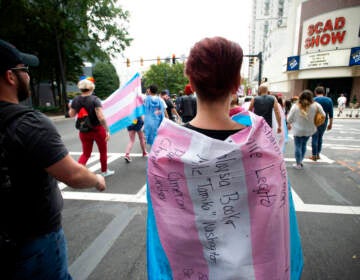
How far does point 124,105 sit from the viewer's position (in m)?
5.34

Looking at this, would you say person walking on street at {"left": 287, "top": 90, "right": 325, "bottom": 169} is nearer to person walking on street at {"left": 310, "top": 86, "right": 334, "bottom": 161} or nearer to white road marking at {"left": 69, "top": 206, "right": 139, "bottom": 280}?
person walking on street at {"left": 310, "top": 86, "right": 334, "bottom": 161}

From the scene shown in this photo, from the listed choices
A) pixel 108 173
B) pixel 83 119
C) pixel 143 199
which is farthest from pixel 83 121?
pixel 143 199

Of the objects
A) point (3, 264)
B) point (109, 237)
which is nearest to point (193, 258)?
point (3, 264)

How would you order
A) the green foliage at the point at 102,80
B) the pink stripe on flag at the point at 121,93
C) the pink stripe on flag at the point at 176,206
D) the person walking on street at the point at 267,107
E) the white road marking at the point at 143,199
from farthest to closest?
1. the green foliage at the point at 102,80
2. the person walking on street at the point at 267,107
3. the pink stripe on flag at the point at 121,93
4. the white road marking at the point at 143,199
5. the pink stripe on flag at the point at 176,206

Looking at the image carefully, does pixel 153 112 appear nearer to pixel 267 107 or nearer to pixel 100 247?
pixel 267 107

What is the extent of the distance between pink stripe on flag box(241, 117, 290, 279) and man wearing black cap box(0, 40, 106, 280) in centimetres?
98

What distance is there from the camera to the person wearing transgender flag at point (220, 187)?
123 centimetres

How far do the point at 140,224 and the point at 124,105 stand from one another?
2874 mm

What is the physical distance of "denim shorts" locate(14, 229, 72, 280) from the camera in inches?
50.8

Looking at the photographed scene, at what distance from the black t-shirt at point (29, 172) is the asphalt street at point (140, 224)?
134 centimetres

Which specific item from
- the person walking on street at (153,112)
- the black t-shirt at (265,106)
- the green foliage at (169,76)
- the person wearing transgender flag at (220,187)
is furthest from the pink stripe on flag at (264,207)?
the green foliage at (169,76)

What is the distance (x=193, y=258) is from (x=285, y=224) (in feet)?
1.75

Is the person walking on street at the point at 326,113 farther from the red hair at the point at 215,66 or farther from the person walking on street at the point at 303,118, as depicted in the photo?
the red hair at the point at 215,66

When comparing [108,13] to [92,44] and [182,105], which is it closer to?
[92,44]
